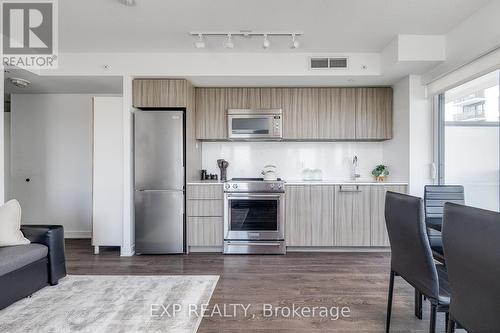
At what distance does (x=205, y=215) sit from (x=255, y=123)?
4.76ft

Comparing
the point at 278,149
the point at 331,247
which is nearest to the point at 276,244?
the point at 331,247

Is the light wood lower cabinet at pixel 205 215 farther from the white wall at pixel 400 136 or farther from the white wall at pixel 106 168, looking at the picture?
the white wall at pixel 400 136

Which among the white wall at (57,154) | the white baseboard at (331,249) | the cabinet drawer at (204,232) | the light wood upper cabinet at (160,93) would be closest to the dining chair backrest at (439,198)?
the white baseboard at (331,249)

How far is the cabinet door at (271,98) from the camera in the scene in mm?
4105

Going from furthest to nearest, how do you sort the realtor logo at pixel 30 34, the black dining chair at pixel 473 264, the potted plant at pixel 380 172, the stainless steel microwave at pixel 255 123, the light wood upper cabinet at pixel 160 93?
the potted plant at pixel 380 172, the stainless steel microwave at pixel 255 123, the light wood upper cabinet at pixel 160 93, the realtor logo at pixel 30 34, the black dining chair at pixel 473 264

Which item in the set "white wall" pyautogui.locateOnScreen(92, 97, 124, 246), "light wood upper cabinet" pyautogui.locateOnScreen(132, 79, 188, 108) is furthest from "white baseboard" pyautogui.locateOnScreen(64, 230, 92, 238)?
"light wood upper cabinet" pyautogui.locateOnScreen(132, 79, 188, 108)

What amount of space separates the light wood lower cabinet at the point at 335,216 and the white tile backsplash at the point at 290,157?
66 cm

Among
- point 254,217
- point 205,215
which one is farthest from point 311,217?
point 205,215

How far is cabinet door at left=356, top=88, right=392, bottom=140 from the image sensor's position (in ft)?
13.4

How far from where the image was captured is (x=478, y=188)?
3.44 m

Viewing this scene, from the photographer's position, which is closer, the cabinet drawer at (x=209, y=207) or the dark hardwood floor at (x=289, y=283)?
the dark hardwood floor at (x=289, y=283)

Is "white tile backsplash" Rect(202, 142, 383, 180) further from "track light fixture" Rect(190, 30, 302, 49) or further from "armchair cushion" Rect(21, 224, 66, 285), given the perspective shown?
"armchair cushion" Rect(21, 224, 66, 285)

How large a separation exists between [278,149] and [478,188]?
2572mm

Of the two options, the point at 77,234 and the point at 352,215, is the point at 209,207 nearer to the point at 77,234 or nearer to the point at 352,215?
the point at 352,215
